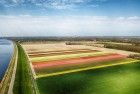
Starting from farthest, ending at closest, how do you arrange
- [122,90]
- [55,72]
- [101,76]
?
[55,72], [101,76], [122,90]

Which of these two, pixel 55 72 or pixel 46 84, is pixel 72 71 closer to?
pixel 55 72

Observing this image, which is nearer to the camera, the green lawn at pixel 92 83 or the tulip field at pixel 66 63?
the green lawn at pixel 92 83

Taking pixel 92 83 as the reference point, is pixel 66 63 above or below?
above

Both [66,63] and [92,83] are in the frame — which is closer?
[92,83]

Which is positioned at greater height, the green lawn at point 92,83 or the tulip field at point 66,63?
the tulip field at point 66,63

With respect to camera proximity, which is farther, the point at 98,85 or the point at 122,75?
the point at 122,75

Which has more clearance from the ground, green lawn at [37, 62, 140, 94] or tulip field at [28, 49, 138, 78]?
tulip field at [28, 49, 138, 78]


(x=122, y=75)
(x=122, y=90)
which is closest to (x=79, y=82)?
(x=122, y=90)

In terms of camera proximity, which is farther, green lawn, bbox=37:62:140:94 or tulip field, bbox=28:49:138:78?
tulip field, bbox=28:49:138:78
